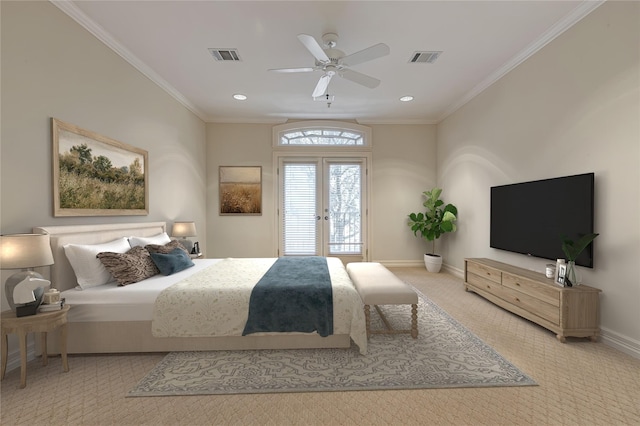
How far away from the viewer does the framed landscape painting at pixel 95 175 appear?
2633 millimetres

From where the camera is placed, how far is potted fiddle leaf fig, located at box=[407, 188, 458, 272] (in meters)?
5.25

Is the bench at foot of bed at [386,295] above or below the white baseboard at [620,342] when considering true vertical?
above

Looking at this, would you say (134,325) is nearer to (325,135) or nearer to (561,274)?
(561,274)

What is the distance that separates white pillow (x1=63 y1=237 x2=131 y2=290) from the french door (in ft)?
11.8

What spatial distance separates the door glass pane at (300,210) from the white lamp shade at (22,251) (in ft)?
13.9

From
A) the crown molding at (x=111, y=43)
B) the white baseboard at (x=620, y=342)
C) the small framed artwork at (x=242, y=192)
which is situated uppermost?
the crown molding at (x=111, y=43)

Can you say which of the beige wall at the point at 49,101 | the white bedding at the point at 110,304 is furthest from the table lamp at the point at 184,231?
the white bedding at the point at 110,304

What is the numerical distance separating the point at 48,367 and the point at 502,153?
5554mm

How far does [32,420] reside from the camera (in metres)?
1.71

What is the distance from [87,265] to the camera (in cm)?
257

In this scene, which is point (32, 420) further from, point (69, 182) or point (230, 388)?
point (69, 182)

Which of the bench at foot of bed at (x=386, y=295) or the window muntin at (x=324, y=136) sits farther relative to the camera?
the window muntin at (x=324, y=136)

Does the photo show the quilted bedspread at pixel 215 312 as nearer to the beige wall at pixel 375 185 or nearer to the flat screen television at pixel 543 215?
the flat screen television at pixel 543 215

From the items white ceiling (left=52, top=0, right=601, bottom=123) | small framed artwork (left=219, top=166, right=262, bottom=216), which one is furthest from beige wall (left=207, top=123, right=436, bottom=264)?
white ceiling (left=52, top=0, right=601, bottom=123)
